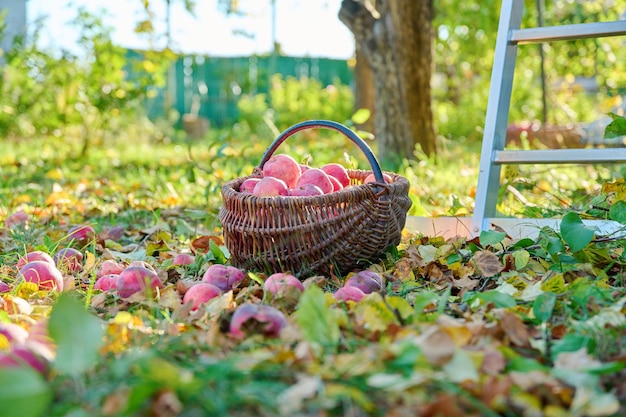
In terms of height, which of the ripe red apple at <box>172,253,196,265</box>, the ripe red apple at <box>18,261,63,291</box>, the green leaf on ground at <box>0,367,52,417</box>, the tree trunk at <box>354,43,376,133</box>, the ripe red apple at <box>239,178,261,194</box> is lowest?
the ripe red apple at <box>172,253,196,265</box>

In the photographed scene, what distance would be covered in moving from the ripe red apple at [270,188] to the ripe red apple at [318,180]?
0.22ft

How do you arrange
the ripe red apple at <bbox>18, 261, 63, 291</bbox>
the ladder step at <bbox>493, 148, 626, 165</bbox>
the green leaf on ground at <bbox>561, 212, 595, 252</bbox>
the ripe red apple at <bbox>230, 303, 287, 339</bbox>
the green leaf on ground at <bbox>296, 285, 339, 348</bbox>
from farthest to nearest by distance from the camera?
the ladder step at <bbox>493, 148, 626, 165</bbox> < the ripe red apple at <bbox>18, 261, 63, 291</bbox> < the green leaf on ground at <bbox>561, 212, 595, 252</bbox> < the ripe red apple at <bbox>230, 303, 287, 339</bbox> < the green leaf on ground at <bbox>296, 285, 339, 348</bbox>

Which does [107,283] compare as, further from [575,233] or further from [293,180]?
[575,233]

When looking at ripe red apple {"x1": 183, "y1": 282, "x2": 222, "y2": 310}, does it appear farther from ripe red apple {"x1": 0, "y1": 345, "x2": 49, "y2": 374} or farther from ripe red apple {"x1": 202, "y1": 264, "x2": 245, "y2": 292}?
ripe red apple {"x1": 0, "y1": 345, "x2": 49, "y2": 374}

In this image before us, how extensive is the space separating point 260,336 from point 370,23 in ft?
11.9

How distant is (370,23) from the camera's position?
4598 millimetres

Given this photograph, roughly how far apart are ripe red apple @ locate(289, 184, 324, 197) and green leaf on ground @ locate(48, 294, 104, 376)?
0.98 meters

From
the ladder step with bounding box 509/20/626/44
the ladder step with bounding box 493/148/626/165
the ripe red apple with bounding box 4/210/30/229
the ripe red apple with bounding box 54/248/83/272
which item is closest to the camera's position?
the ripe red apple with bounding box 54/248/83/272

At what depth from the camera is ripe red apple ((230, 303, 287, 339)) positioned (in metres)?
1.35

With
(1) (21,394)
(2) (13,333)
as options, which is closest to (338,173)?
(2) (13,333)

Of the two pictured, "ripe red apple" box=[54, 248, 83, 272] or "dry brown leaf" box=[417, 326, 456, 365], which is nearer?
"dry brown leaf" box=[417, 326, 456, 365]

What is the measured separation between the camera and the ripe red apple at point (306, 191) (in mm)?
2010

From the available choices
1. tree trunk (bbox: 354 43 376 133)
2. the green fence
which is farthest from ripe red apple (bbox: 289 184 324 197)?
the green fence

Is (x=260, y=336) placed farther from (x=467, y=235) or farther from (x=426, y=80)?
(x=426, y=80)
